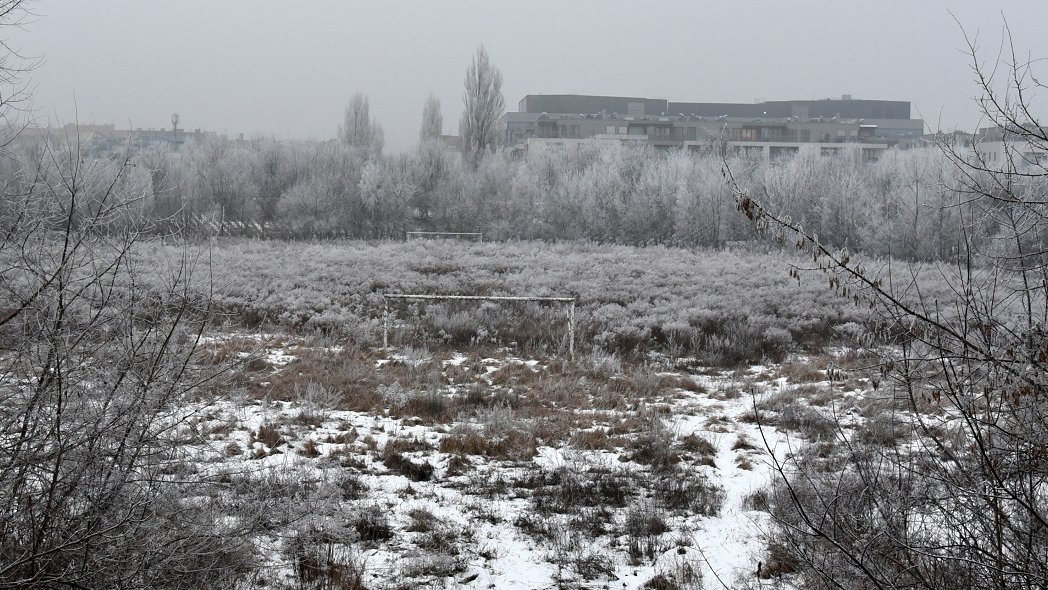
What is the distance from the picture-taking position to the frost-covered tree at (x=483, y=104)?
169 ft

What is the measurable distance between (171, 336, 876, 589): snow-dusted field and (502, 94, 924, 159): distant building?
5399 centimetres

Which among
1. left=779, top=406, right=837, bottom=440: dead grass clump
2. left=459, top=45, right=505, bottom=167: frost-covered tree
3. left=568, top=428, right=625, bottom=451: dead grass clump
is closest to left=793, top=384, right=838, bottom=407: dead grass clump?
left=779, top=406, right=837, bottom=440: dead grass clump

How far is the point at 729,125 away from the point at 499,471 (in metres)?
67.7

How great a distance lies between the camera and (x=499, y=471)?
7734 mm

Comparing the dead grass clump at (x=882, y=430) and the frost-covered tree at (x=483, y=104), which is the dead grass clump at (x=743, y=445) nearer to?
the dead grass clump at (x=882, y=430)

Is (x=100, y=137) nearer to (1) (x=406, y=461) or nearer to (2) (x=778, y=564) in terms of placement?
(1) (x=406, y=461)

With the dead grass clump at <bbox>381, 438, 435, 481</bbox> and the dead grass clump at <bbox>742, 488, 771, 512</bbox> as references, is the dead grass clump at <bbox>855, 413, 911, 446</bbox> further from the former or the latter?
the dead grass clump at <bbox>381, 438, 435, 481</bbox>

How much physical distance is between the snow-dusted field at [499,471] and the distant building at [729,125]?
53989 mm

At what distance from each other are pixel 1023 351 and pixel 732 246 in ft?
107

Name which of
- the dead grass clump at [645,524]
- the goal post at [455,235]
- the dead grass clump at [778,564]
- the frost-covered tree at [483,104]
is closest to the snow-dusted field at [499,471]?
the dead grass clump at [645,524]

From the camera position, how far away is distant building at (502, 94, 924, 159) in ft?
228

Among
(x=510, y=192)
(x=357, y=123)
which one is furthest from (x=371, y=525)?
(x=357, y=123)

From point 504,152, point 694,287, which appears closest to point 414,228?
point 504,152

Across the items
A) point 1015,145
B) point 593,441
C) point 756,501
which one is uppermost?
point 1015,145
